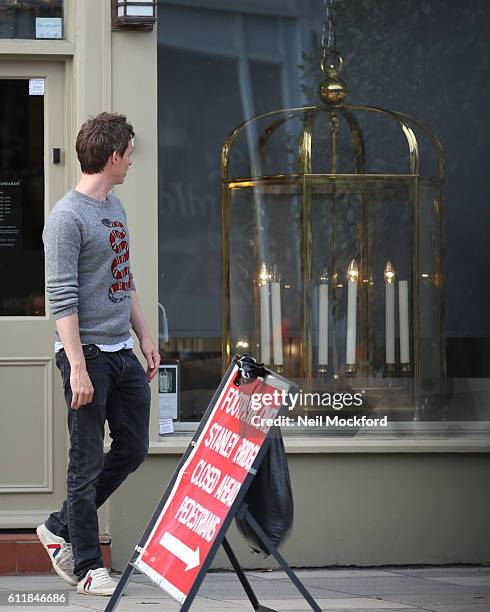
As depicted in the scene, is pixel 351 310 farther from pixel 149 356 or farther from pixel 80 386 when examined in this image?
pixel 80 386

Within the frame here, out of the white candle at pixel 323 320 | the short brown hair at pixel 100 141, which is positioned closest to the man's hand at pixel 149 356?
the short brown hair at pixel 100 141

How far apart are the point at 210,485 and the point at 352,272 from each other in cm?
232

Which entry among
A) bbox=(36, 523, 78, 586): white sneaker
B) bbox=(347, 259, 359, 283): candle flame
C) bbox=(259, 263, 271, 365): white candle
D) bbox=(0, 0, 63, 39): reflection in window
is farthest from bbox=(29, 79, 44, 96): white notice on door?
bbox=(36, 523, 78, 586): white sneaker

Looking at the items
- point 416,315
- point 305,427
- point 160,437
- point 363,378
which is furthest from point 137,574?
point 416,315

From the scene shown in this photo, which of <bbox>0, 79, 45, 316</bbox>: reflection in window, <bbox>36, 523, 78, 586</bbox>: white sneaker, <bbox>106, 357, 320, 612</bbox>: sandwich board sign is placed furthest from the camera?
<bbox>0, 79, 45, 316</bbox>: reflection in window

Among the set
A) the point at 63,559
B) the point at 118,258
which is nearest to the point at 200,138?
the point at 118,258

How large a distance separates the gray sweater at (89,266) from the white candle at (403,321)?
1.72 metres

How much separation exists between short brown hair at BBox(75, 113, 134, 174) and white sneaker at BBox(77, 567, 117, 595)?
160 cm

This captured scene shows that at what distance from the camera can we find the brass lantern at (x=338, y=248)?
616 cm

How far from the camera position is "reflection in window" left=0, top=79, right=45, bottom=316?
5.96m

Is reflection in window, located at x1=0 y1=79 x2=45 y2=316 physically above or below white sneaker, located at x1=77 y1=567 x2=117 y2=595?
above

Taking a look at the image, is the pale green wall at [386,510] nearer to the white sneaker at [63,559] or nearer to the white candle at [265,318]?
the white candle at [265,318]

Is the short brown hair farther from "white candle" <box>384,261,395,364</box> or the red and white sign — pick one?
"white candle" <box>384,261,395,364</box>

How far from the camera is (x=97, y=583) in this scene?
4863 millimetres
